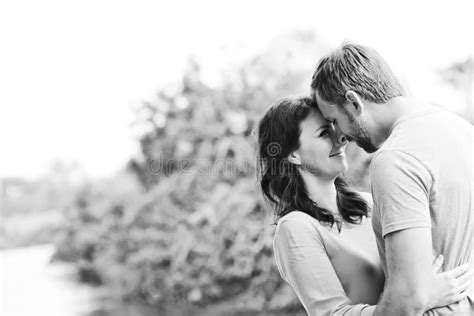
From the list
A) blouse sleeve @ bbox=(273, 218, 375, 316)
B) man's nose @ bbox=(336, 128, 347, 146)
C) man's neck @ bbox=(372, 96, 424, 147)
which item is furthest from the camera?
man's nose @ bbox=(336, 128, 347, 146)

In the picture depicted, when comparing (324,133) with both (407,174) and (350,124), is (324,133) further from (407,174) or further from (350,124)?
(407,174)

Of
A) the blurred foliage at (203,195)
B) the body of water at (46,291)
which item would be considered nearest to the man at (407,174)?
the blurred foliage at (203,195)

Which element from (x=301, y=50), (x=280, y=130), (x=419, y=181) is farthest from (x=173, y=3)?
(x=419, y=181)

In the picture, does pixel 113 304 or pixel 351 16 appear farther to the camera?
pixel 113 304

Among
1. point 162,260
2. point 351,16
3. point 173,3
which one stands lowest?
point 162,260

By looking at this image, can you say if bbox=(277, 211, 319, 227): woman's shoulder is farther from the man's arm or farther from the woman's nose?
the man's arm

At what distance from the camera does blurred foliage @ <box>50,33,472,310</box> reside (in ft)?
14.4

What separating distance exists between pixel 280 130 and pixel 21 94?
16.7ft

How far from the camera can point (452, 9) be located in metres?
4.55

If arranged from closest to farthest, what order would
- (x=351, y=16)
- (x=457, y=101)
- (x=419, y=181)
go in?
(x=419, y=181) → (x=457, y=101) → (x=351, y=16)

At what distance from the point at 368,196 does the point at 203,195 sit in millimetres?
3138

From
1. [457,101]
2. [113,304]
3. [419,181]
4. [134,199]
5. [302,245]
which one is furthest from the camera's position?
[113,304]

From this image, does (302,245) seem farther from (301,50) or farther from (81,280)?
(81,280)

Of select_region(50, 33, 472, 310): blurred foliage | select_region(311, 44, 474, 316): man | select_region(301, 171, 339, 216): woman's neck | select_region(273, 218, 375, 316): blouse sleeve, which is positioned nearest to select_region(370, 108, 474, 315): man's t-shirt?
select_region(311, 44, 474, 316): man
